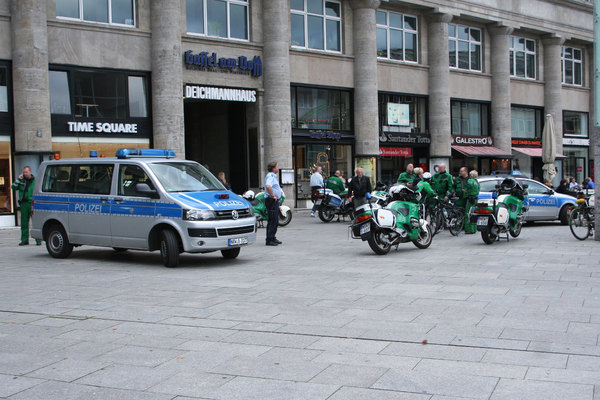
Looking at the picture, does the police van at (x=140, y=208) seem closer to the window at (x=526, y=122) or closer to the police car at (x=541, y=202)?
the police car at (x=541, y=202)

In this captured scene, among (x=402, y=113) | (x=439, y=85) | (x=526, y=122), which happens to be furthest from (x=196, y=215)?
(x=526, y=122)

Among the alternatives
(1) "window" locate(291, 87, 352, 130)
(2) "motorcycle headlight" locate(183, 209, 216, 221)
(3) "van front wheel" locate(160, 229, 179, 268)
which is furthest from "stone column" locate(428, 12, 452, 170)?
(3) "van front wheel" locate(160, 229, 179, 268)

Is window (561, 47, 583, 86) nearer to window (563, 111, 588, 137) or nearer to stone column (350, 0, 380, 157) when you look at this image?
window (563, 111, 588, 137)

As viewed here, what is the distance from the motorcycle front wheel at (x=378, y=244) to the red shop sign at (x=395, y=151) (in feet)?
60.8

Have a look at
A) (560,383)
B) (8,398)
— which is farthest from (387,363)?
(8,398)

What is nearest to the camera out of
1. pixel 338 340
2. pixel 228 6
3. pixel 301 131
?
pixel 338 340

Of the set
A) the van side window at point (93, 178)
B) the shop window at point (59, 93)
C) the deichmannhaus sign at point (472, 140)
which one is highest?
the shop window at point (59, 93)

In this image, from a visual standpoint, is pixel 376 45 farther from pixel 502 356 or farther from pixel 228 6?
pixel 502 356

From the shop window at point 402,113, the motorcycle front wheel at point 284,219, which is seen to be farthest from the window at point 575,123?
the motorcycle front wheel at point 284,219

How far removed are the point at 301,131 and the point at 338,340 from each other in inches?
872

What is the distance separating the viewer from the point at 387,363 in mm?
5191

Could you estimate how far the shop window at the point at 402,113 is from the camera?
30.8 meters

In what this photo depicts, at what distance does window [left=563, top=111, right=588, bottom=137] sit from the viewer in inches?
1588

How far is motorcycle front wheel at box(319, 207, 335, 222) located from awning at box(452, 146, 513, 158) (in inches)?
545
